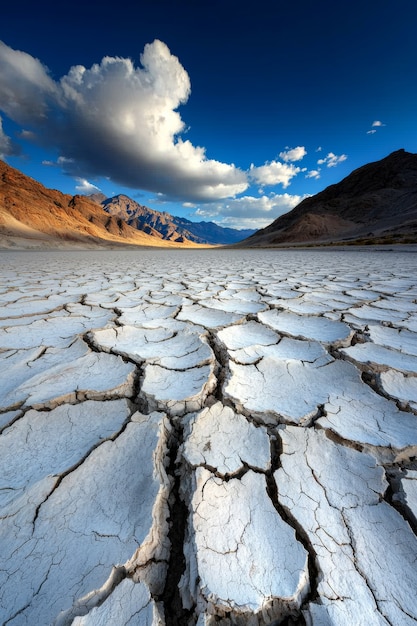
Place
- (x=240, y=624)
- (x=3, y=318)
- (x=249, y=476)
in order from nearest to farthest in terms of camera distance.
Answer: (x=240, y=624)
(x=249, y=476)
(x=3, y=318)

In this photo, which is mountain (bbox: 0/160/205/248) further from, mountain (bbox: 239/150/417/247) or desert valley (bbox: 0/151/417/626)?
mountain (bbox: 239/150/417/247)

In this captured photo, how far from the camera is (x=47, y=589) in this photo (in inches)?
18.3

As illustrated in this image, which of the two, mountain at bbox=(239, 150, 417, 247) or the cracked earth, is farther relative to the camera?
mountain at bbox=(239, 150, 417, 247)

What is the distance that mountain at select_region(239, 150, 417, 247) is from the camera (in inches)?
1298

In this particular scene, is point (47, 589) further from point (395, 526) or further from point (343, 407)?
point (343, 407)

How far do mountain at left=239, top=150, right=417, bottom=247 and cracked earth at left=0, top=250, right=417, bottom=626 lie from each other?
31.6 meters

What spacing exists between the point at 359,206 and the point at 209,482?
46.8 m

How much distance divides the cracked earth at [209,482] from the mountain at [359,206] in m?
31.6

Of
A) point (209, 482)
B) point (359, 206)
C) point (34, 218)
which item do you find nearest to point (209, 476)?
point (209, 482)

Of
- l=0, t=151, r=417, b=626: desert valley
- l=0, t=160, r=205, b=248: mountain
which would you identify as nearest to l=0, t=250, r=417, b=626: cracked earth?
l=0, t=151, r=417, b=626: desert valley

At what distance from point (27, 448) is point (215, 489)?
0.58 metres

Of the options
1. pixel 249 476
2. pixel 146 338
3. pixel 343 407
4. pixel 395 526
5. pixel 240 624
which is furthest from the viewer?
pixel 146 338

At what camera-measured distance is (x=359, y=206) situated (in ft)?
125

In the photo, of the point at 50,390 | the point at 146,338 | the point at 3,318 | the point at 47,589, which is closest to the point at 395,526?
the point at 47,589
